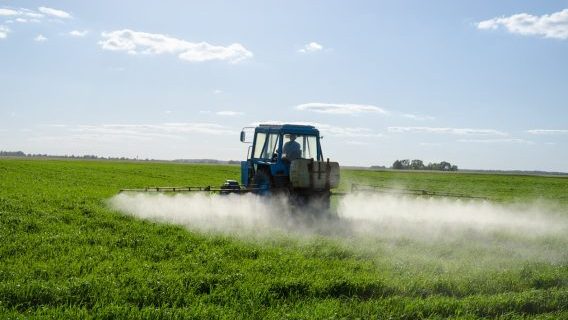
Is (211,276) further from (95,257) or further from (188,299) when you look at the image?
(95,257)

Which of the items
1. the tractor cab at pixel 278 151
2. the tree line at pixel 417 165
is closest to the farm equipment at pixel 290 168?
the tractor cab at pixel 278 151

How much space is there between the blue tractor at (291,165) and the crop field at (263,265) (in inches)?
34.5

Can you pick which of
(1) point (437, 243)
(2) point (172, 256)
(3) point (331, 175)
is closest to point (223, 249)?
(2) point (172, 256)

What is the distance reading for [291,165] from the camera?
1588cm

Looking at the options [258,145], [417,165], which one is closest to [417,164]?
[417,165]

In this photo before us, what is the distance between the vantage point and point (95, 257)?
9742 millimetres

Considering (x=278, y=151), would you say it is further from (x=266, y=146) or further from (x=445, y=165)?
(x=445, y=165)

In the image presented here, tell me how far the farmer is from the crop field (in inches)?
71.6

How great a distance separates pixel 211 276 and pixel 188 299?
933 millimetres

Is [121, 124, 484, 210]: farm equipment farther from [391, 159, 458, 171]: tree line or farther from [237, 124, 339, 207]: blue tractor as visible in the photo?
[391, 159, 458, 171]: tree line

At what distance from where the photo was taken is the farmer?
54.9 ft

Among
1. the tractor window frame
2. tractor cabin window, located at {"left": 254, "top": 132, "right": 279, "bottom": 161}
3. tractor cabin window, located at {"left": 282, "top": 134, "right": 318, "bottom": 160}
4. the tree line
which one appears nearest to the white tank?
tractor cabin window, located at {"left": 282, "top": 134, "right": 318, "bottom": 160}

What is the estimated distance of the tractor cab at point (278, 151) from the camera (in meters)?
16.6

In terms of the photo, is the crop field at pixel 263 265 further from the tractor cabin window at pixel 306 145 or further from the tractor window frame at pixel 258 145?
the tractor window frame at pixel 258 145
